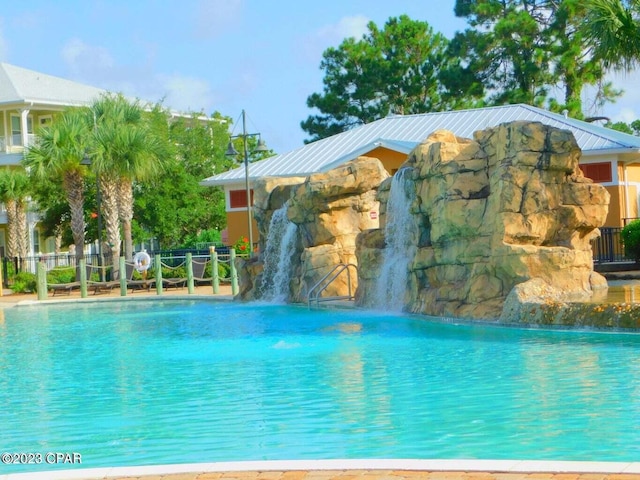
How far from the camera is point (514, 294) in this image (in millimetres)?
15555

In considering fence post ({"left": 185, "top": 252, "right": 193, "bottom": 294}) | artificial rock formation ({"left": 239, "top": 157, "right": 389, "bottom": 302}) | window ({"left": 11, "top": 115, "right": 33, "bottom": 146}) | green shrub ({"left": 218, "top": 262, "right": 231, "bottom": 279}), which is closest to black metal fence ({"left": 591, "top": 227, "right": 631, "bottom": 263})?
artificial rock formation ({"left": 239, "top": 157, "right": 389, "bottom": 302})

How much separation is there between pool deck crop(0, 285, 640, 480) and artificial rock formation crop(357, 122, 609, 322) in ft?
32.5

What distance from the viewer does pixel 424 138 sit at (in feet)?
→ 118

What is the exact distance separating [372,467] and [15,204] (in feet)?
117

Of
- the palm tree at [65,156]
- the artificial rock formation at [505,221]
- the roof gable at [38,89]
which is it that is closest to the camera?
the artificial rock formation at [505,221]

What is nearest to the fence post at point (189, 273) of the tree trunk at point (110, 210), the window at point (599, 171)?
the tree trunk at point (110, 210)

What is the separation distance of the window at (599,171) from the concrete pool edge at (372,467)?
87.8 ft

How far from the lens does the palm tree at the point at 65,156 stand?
34156 mm

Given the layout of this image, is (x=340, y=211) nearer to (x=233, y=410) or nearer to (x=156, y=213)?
(x=233, y=410)

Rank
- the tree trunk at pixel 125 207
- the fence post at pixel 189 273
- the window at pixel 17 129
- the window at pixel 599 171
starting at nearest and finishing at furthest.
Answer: the fence post at pixel 189 273
the window at pixel 599 171
the tree trunk at pixel 125 207
the window at pixel 17 129

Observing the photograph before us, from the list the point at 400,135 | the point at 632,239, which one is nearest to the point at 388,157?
the point at 400,135

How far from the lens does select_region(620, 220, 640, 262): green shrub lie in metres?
24.3

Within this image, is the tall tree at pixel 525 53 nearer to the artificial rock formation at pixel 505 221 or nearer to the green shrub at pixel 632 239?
the green shrub at pixel 632 239

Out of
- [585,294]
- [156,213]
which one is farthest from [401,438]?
[156,213]
